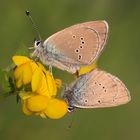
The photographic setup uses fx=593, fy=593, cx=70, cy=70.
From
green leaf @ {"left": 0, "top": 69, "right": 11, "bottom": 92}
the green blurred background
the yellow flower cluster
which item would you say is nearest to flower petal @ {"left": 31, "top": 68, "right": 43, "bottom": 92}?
the yellow flower cluster

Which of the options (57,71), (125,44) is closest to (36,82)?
(57,71)

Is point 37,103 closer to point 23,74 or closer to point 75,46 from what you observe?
point 23,74

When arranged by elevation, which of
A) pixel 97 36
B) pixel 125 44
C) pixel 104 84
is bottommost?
pixel 125 44

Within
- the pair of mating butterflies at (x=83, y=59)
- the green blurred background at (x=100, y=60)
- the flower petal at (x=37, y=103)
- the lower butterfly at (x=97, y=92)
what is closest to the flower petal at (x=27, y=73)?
the flower petal at (x=37, y=103)

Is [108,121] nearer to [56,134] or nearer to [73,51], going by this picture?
[56,134]

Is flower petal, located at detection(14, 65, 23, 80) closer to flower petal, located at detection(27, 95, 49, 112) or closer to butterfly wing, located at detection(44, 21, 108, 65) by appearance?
flower petal, located at detection(27, 95, 49, 112)

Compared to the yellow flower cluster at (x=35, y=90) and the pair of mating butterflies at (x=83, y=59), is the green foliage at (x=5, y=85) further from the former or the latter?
the pair of mating butterflies at (x=83, y=59)

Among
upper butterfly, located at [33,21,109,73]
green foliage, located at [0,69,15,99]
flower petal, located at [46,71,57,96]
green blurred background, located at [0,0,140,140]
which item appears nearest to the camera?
green foliage, located at [0,69,15,99]

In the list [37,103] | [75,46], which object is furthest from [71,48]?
[37,103]
